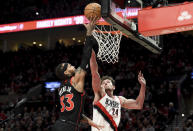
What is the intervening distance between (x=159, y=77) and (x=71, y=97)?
31.0ft

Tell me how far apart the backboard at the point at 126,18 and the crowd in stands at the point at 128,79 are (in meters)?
3.89

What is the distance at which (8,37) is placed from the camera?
22.8 meters

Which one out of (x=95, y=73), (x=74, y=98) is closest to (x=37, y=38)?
(x=95, y=73)

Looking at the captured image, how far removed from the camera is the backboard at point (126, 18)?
5.00 m

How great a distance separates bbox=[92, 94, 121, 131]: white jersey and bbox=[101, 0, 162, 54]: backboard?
1282 mm

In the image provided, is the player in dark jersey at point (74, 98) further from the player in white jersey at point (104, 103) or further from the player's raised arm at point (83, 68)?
the player in white jersey at point (104, 103)

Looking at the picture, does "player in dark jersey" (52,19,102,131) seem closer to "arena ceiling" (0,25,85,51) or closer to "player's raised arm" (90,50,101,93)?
"player's raised arm" (90,50,101,93)

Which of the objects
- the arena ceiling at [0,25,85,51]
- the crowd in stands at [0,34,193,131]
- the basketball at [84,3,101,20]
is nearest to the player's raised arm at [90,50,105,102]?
the basketball at [84,3,101,20]

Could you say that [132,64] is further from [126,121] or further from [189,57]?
[126,121]

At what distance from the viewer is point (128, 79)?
13883 mm

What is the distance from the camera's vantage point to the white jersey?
523cm

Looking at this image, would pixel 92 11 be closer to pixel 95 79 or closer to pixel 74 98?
pixel 95 79

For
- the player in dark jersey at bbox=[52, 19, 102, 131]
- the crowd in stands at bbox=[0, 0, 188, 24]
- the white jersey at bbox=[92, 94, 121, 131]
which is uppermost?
the crowd in stands at bbox=[0, 0, 188, 24]

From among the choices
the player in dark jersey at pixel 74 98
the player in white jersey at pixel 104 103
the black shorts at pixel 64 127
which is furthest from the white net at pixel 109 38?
the black shorts at pixel 64 127
